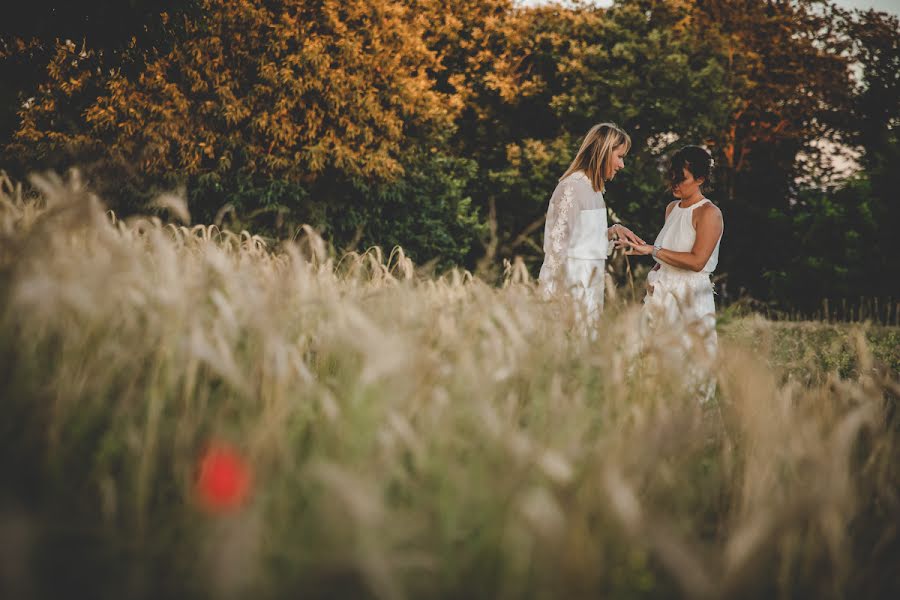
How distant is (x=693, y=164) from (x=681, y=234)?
49 centimetres

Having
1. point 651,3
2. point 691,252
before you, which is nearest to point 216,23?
point 691,252

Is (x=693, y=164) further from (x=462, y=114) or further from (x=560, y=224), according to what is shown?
(x=462, y=114)

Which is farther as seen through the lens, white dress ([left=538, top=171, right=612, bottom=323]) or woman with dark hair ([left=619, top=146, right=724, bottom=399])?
white dress ([left=538, top=171, right=612, bottom=323])

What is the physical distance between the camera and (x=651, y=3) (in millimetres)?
19406

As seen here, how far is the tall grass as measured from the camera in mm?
1209

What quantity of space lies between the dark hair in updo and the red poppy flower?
4035mm

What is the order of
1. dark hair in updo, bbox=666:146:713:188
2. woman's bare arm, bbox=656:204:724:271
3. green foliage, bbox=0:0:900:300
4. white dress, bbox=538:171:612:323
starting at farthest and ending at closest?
green foliage, bbox=0:0:900:300, white dress, bbox=538:171:612:323, dark hair in updo, bbox=666:146:713:188, woman's bare arm, bbox=656:204:724:271

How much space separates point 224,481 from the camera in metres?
1.22

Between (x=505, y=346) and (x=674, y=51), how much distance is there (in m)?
18.8

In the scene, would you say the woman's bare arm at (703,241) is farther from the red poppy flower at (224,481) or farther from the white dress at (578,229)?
the red poppy flower at (224,481)

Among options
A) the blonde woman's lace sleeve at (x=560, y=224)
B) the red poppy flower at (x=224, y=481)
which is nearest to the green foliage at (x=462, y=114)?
the blonde woman's lace sleeve at (x=560, y=224)

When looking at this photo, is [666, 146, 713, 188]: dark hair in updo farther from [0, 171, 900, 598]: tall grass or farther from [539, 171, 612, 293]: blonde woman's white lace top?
[0, 171, 900, 598]: tall grass

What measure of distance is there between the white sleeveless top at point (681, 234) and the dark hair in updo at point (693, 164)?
20cm

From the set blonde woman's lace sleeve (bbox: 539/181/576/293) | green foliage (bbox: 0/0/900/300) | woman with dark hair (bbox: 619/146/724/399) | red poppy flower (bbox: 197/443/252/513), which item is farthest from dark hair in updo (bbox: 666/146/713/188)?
red poppy flower (bbox: 197/443/252/513)
